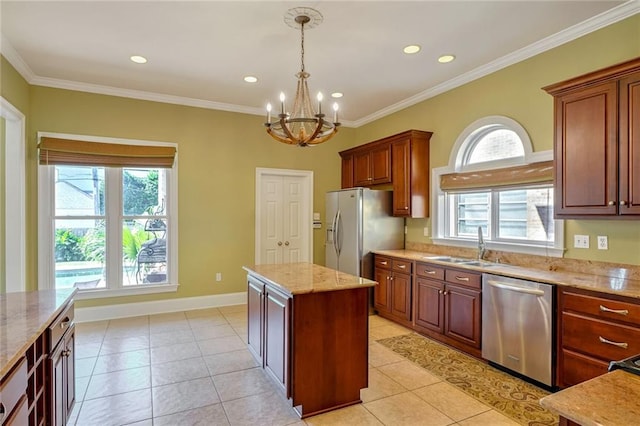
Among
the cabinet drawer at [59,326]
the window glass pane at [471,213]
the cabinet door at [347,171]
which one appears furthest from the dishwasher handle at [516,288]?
the cabinet drawer at [59,326]

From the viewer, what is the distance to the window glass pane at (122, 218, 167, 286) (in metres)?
4.76

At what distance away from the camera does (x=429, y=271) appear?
3914 mm

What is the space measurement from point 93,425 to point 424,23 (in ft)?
13.2

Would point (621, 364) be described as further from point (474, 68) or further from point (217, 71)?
point (217, 71)

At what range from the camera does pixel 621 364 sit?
47.9 inches

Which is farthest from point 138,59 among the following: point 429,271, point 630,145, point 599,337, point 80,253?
point 599,337

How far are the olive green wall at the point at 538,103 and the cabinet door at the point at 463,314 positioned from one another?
95cm

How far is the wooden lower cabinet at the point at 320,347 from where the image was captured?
8.02ft

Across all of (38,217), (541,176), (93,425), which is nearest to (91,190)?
(38,217)

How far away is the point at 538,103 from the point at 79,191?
18.1ft

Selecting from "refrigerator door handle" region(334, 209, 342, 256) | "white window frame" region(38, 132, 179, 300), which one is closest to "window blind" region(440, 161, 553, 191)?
"refrigerator door handle" region(334, 209, 342, 256)

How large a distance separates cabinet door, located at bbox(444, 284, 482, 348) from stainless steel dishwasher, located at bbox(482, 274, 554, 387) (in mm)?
94

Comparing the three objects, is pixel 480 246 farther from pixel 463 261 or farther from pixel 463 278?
pixel 463 278

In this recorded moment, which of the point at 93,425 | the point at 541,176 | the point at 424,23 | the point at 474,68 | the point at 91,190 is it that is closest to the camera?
the point at 93,425
